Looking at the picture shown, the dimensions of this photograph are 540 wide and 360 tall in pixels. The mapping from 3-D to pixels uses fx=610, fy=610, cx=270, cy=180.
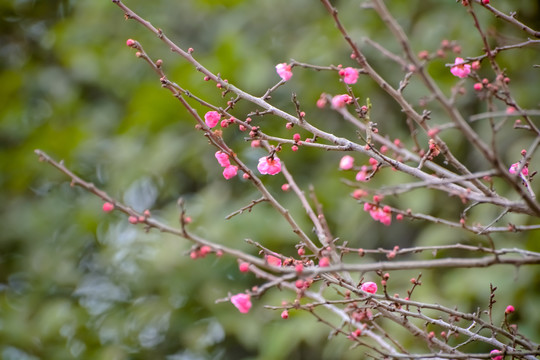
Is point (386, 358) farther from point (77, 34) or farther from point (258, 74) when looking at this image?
point (77, 34)

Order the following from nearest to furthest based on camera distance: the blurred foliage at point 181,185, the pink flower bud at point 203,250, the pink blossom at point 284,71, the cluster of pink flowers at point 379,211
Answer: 1. the pink flower bud at point 203,250
2. the cluster of pink flowers at point 379,211
3. the pink blossom at point 284,71
4. the blurred foliage at point 181,185

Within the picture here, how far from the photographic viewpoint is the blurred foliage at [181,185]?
2199 mm

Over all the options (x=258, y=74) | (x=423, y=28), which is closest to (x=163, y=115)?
(x=258, y=74)

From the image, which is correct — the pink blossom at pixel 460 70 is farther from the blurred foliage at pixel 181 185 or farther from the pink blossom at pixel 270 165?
the blurred foliage at pixel 181 185

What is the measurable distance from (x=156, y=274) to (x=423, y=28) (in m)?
1.41

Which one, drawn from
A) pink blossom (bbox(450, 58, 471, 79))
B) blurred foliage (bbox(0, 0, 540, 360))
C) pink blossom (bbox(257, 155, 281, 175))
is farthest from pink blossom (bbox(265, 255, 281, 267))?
blurred foliage (bbox(0, 0, 540, 360))

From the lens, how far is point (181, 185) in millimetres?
2951

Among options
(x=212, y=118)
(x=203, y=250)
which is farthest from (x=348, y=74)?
(x=203, y=250)

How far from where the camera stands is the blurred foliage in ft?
7.22

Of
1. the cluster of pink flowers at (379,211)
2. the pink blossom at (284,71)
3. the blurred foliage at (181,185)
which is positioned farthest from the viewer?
the blurred foliage at (181,185)

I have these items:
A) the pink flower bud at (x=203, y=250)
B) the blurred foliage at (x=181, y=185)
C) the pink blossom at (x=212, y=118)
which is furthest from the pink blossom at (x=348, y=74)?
the blurred foliage at (x=181, y=185)

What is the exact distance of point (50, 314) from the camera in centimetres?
256

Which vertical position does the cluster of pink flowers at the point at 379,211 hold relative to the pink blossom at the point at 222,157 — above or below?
below

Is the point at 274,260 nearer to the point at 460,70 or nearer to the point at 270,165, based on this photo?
the point at 270,165
